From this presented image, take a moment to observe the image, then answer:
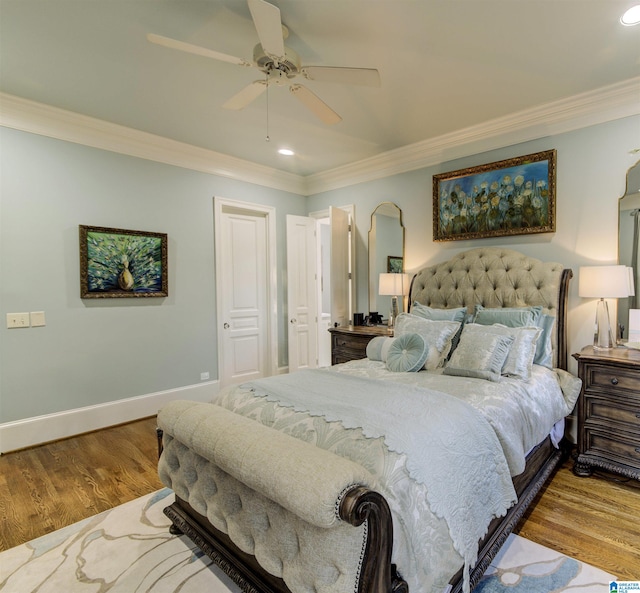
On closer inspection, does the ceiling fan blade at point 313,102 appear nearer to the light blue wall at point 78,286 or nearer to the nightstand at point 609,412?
the light blue wall at point 78,286

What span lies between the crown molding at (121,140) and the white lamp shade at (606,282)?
11.8 feet

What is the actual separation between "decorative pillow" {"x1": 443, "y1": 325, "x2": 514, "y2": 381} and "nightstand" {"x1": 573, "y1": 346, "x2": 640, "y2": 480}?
670 mm

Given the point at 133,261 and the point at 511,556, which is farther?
the point at 133,261

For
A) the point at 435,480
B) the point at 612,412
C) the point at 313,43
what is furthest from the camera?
the point at 612,412

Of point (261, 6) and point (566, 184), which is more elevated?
point (261, 6)

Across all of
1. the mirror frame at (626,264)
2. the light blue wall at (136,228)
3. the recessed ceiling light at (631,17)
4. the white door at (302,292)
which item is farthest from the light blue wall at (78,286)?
the mirror frame at (626,264)

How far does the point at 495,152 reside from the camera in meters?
3.36

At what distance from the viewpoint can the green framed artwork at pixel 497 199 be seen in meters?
3.05

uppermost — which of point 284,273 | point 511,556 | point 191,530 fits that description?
point 284,273

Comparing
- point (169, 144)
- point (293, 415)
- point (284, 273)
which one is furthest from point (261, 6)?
point (284, 273)

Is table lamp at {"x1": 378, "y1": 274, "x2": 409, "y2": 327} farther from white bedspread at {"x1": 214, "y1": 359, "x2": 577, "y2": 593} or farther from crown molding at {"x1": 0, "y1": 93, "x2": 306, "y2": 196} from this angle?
crown molding at {"x1": 0, "y1": 93, "x2": 306, "y2": 196}

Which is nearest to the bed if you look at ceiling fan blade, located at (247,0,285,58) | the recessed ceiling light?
ceiling fan blade, located at (247,0,285,58)

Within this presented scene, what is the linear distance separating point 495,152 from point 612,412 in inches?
93.1

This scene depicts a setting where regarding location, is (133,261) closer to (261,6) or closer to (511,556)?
(261,6)
